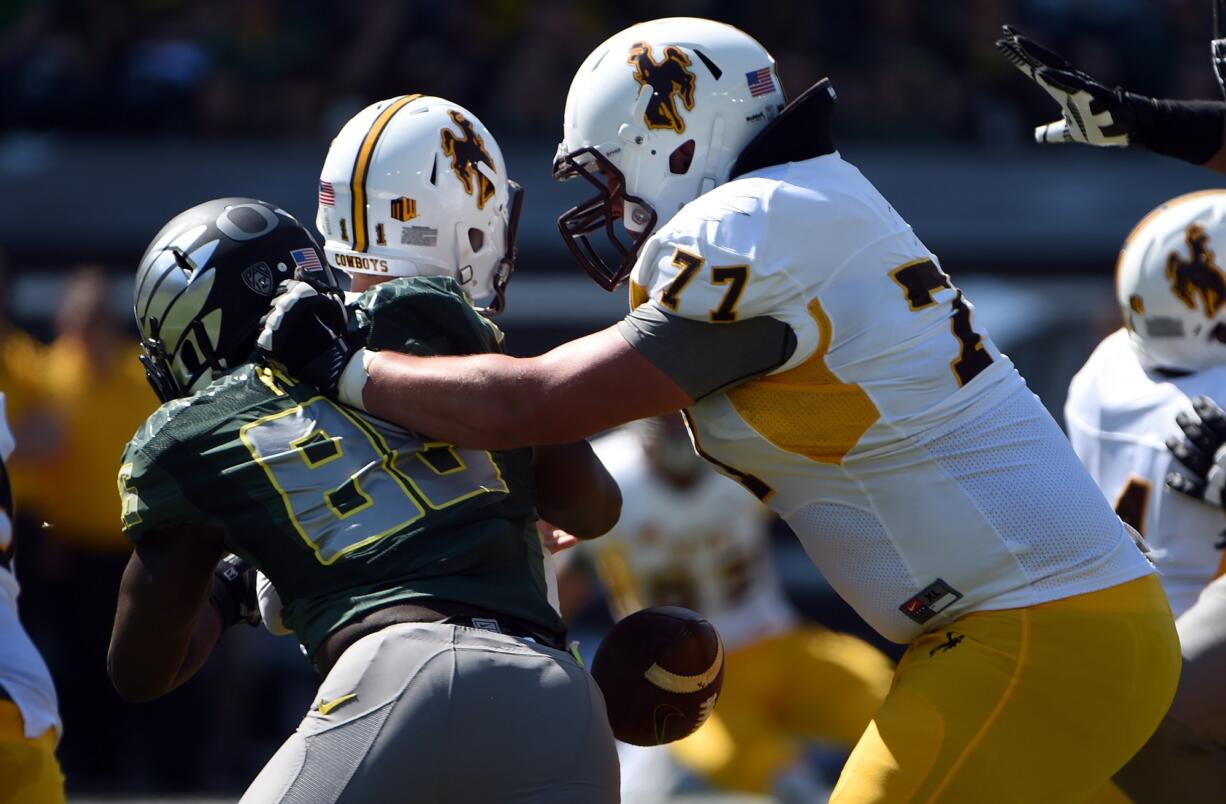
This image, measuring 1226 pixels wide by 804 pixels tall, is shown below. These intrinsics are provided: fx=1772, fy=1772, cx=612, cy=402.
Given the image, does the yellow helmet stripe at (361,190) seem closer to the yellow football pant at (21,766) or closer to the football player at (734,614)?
the yellow football pant at (21,766)

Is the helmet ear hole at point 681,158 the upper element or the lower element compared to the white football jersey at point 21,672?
upper

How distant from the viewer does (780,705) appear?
20.7ft

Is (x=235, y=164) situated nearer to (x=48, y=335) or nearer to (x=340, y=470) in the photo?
(x=48, y=335)

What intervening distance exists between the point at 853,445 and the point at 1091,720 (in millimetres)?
590

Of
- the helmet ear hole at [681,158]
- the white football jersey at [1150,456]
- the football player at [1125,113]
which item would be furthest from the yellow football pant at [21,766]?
the white football jersey at [1150,456]

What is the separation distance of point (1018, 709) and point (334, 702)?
3.57 ft

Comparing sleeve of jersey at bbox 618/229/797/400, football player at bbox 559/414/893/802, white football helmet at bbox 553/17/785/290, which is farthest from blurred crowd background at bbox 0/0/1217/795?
sleeve of jersey at bbox 618/229/797/400

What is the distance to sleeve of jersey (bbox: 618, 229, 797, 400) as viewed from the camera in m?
2.81

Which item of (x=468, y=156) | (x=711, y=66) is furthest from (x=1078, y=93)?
(x=468, y=156)

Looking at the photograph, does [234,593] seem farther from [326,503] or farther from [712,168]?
[712,168]

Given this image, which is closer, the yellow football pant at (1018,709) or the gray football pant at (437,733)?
the gray football pant at (437,733)

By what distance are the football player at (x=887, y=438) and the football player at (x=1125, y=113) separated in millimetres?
650

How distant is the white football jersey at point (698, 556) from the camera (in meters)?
6.37

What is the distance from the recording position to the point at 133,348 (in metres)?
7.46
